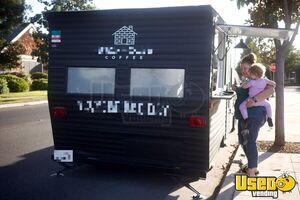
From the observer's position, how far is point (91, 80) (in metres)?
6.45

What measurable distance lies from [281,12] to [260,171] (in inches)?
170

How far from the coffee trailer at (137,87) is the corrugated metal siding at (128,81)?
14 millimetres

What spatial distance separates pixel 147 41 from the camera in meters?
6.11

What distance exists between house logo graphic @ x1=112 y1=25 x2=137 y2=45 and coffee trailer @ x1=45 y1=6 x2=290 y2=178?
1cm

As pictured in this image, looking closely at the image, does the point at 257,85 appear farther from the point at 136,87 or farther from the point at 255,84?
the point at 136,87

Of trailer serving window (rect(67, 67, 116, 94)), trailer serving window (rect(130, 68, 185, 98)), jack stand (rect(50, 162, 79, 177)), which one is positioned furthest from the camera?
jack stand (rect(50, 162, 79, 177))

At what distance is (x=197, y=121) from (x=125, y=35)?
167 cm

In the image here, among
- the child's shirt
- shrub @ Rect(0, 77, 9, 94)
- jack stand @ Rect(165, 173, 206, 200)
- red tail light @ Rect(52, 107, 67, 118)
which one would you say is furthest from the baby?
shrub @ Rect(0, 77, 9, 94)

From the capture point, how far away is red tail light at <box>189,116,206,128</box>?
5.83 m

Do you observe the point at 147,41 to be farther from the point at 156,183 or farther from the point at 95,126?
the point at 156,183

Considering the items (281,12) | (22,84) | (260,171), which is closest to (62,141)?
(260,171)

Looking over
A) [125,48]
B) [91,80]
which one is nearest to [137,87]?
[125,48]

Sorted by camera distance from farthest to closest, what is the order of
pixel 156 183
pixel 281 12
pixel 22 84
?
1. pixel 22 84
2. pixel 281 12
3. pixel 156 183

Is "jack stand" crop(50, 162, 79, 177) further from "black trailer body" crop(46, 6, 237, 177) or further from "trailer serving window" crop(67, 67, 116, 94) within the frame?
"trailer serving window" crop(67, 67, 116, 94)
